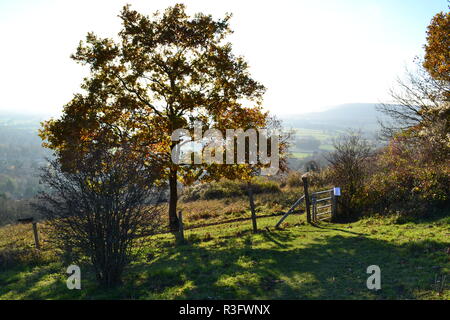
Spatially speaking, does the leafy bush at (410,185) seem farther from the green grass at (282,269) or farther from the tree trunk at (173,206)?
the tree trunk at (173,206)

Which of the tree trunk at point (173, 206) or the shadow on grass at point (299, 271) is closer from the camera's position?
the shadow on grass at point (299, 271)

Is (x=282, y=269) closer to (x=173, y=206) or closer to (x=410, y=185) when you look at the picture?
(x=410, y=185)

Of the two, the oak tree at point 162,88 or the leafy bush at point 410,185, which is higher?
the oak tree at point 162,88

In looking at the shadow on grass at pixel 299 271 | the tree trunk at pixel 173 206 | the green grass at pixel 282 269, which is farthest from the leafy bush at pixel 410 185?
the tree trunk at pixel 173 206

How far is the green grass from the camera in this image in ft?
26.0

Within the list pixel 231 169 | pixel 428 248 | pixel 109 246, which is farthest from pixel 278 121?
pixel 109 246

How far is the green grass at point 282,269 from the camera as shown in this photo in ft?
26.0

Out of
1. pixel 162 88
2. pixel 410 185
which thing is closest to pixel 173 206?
pixel 162 88

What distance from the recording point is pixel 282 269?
9.62 metres

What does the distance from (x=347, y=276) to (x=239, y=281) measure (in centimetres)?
272

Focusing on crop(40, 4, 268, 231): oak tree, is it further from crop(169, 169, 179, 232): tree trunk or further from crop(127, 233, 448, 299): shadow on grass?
crop(127, 233, 448, 299): shadow on grass

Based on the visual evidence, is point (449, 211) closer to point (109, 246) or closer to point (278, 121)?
point (109, 246)

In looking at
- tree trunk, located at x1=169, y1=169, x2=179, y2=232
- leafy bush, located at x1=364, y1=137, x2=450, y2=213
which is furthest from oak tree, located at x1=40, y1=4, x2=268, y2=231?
leafy bush, located at x1=364, y1=137, x2=450, y2=213

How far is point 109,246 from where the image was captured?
8766 millimetres
